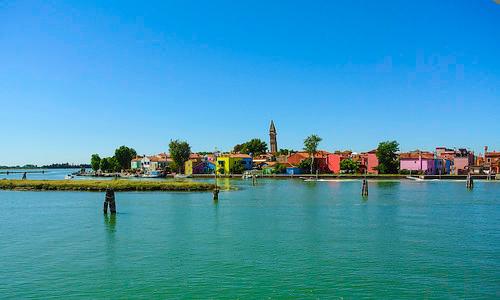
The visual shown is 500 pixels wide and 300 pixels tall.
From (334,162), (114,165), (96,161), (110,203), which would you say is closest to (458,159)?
(334,162)

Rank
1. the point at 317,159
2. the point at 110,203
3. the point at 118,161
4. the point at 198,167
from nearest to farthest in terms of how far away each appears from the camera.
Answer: the point at 110,203 → the point at 317,159 → the point at 198,167 → the point at 118,161

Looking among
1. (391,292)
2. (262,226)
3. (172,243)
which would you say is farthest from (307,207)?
(391,292)

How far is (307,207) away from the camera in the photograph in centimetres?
3978

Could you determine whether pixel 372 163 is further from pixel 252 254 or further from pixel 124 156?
pixel 252 254

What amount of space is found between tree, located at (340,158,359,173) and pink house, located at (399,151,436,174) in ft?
31.1

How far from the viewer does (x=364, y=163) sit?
104 metres

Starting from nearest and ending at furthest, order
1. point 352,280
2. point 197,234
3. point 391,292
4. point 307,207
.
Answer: point 391,292, point 352,280, point 197,234, point 307,207

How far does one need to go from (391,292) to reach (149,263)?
9599 millimetres

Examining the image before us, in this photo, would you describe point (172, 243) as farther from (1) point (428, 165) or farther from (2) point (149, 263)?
(1) point (428, 165)

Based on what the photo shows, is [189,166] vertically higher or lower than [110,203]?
higher

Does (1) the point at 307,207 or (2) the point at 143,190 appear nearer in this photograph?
(1) the point at 307,207

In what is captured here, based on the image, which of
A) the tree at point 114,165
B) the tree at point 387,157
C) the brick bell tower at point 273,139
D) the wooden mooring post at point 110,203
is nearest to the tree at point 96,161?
the tree at point 114,165

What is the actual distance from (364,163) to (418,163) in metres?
11.6

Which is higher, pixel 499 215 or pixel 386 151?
pixel 386 151
